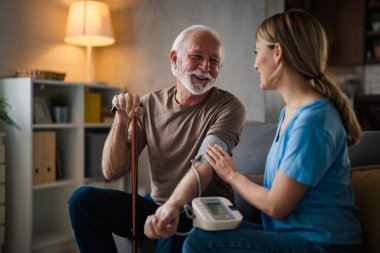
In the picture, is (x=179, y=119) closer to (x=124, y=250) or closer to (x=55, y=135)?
(x=124, y=250)

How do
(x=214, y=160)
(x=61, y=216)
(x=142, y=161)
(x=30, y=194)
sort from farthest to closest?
(x=142, y=161)
(x=61, y=216)
(x=30, y=194)
(x=214, y=160)

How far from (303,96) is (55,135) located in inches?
84.0

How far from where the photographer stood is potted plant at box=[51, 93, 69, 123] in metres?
2.99

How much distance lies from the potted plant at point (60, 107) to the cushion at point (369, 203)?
6.93 ft

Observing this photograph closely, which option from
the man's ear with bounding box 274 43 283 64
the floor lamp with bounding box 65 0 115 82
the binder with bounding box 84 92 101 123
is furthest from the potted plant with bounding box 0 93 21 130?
Result: the man's ear with bounding box 274 43 283 64

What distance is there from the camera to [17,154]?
2766mm

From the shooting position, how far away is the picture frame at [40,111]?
2.86 m

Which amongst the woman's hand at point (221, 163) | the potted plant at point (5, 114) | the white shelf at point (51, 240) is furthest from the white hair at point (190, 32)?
the white shelf at point (51, 240)

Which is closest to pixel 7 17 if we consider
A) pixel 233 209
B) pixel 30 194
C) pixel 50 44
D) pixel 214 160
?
pixel 50 44

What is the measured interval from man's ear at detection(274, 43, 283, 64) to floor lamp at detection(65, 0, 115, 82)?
7.29 feet

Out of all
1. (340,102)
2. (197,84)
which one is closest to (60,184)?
(197,84)

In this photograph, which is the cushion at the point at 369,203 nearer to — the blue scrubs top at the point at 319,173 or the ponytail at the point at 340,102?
the blue scrubs top at the point at 319,173

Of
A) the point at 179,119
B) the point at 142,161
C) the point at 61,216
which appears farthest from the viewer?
the point at 142,161

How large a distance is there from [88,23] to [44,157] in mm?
1040
